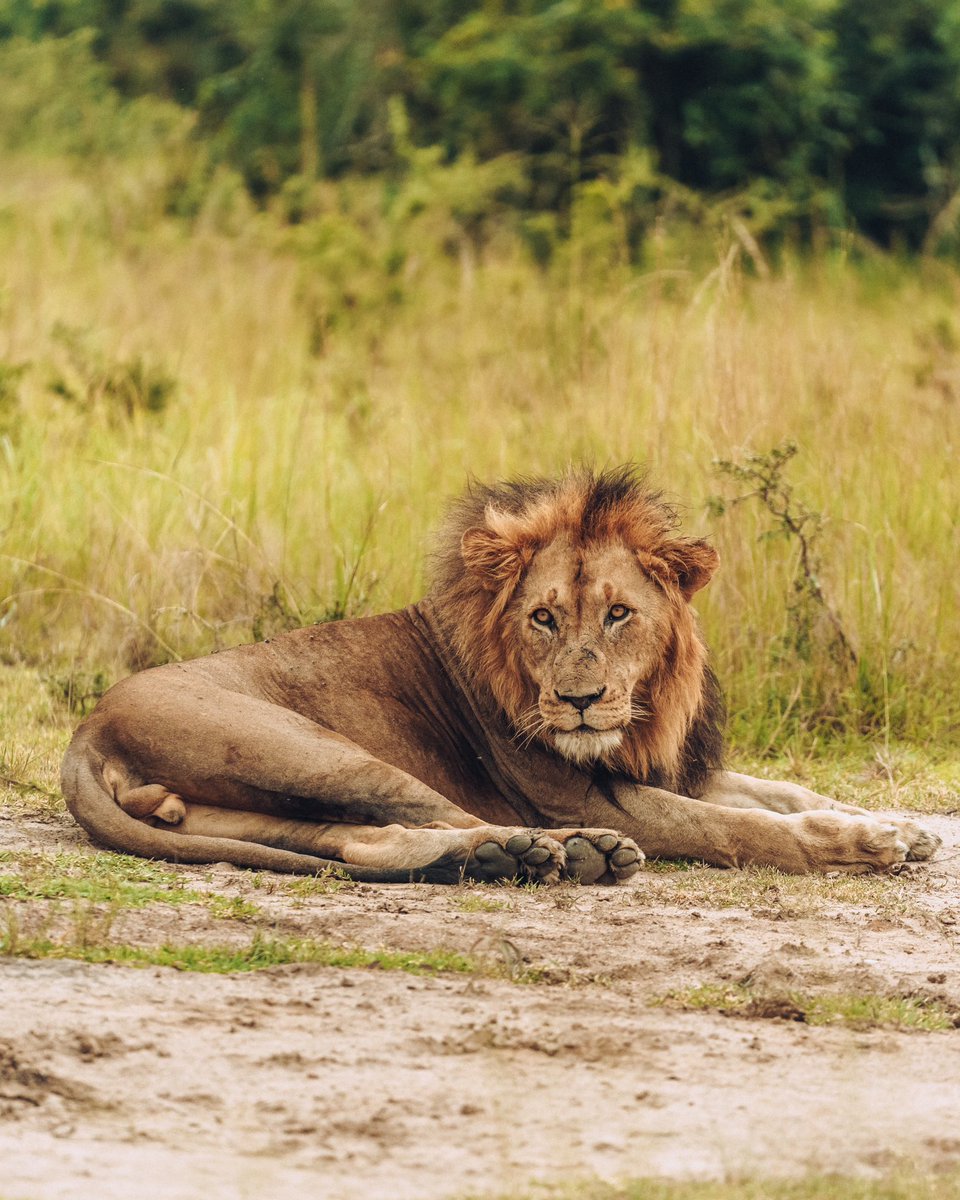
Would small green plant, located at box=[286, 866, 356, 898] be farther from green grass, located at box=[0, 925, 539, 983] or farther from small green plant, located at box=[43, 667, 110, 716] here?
small green plant, located at box=[43, 667, 110, 716]

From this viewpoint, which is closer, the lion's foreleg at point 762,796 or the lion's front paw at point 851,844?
the lion's front paw at point 851,844

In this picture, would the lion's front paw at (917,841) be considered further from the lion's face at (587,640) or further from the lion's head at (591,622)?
the lion's face at (587,640)

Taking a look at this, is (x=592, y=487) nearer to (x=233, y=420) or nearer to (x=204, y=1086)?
(x=204, y=1086)

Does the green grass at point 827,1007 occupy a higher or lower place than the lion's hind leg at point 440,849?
lower

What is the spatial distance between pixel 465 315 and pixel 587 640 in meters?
6.41

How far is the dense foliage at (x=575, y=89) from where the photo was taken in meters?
15.5

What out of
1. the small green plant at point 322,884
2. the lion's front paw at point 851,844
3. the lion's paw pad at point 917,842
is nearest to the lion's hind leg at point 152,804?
the small green plant at point 322,884

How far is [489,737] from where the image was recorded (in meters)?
5.09

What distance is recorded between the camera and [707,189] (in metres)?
16.5

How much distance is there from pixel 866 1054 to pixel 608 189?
750 centimetres

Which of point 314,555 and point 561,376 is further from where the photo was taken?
point 561,376

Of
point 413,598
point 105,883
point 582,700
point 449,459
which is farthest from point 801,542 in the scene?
point 105,883

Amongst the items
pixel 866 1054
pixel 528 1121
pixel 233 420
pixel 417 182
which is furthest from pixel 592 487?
pixel 417 182

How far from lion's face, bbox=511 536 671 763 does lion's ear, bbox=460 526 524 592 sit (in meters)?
0.04
